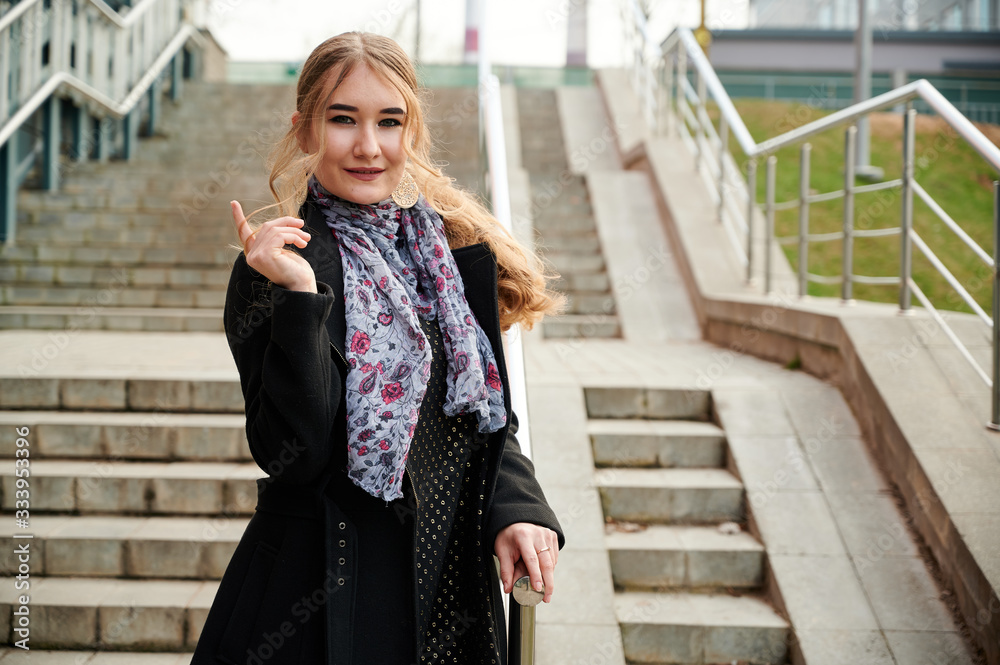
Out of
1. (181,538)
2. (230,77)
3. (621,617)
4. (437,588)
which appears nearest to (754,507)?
(621,617)

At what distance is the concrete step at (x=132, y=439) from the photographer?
342cm

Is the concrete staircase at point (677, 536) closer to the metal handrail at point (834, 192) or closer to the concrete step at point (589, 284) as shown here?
the metal handrail at point (834, 192)

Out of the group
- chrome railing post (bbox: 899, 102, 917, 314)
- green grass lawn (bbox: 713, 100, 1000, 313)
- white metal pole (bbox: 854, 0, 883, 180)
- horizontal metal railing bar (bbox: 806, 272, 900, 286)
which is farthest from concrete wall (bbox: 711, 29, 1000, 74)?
chrome railing post (bbox: 899, 102, 917, 314)

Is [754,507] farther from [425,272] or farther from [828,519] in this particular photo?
[425,272]

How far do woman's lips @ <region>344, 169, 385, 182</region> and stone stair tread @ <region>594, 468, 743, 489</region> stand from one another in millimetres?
2102

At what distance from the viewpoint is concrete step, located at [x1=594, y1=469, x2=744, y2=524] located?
316cm

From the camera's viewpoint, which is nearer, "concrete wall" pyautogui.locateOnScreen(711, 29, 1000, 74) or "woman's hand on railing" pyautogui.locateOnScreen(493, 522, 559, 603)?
"woman's hand on railing" pyautogui.locateOnScreen(493, 522, 559, 603)

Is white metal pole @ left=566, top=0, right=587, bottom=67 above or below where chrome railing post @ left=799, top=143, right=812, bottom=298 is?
above

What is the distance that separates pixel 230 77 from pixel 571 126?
7011mm

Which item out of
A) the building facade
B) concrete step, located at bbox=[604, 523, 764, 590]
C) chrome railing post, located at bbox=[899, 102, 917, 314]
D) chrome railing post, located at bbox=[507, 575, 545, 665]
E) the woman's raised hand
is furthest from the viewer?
the building facade

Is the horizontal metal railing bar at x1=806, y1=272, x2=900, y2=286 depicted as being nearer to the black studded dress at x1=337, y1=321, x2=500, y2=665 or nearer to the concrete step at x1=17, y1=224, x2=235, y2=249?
the black studded dress at x1=337, y1=321, x2=500, y2=665

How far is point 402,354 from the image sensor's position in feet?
4.48

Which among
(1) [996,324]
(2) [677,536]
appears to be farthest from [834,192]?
(2) [677,536]

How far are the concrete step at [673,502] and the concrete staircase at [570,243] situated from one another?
1.84 m
